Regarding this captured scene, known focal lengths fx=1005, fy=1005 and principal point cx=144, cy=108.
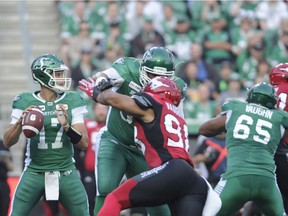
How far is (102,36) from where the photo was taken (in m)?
16.0

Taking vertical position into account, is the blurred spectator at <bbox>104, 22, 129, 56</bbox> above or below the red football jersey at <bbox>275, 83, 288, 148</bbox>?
below

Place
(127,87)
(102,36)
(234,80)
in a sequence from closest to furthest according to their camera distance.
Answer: (127,87), (234,80), (102,36)

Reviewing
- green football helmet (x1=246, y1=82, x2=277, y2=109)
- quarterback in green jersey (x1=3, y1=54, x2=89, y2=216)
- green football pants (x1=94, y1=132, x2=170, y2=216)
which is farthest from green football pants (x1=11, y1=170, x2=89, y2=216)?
green football helmet (x1=246, y1=82, x2=277, y2=109)

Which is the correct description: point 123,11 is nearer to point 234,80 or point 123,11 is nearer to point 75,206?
point 234,80

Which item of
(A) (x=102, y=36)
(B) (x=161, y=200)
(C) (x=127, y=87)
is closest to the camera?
(B) (x=161, y=200)

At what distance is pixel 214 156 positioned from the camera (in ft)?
38.4

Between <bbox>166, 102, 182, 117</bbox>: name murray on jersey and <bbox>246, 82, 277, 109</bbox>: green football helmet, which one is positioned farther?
<bbox>246, 82, 277, 109</bbox>: green football helmet

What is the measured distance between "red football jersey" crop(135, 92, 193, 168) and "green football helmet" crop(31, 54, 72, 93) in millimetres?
1026

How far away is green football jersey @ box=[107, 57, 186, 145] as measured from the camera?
362 inches

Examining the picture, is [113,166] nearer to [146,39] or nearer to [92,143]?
[92,143]

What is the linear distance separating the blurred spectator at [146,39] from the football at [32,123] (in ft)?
23.0

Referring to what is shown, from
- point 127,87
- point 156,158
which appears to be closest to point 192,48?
point 127,87

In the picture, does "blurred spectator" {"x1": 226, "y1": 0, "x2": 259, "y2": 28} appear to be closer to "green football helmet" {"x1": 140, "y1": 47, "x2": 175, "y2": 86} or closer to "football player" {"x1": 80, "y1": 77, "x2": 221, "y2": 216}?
"green football helmet" {"x1": 140, "y1": 47, "x2": 175, "y2": 86}

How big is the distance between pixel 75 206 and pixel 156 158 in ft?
3.55
